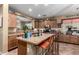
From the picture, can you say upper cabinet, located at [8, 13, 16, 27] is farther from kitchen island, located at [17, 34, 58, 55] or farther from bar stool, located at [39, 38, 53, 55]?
bar stool, located at [39, 38, 53, 55]

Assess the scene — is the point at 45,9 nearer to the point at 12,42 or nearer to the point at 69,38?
the point at 69,38

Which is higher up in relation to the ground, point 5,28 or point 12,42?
point 5,28

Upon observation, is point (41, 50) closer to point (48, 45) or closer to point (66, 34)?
point (48, 45)

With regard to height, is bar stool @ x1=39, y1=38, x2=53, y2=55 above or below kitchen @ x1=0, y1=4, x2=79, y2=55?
below

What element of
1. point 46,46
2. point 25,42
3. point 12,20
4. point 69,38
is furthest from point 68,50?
point 12,20

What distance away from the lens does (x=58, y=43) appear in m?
2.12

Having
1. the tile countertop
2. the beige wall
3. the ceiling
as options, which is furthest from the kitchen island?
the ceiling

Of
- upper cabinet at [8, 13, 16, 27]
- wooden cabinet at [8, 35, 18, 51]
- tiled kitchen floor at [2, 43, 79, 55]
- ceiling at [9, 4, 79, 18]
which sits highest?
ceiling at [9, 4, 79, 18]

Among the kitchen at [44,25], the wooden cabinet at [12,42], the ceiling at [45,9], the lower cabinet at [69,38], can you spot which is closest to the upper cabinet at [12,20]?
the kitchen at [44,25]

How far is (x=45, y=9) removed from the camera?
2002 mm

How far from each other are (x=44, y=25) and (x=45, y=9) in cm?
34

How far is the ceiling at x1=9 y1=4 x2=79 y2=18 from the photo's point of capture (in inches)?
77.8

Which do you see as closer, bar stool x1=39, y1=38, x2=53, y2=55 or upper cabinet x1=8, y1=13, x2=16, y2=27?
upper cabinet x1=8, y1=13, x2=16, y2=27
